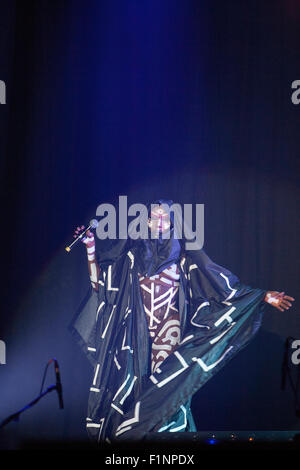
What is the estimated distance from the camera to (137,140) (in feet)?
14.3

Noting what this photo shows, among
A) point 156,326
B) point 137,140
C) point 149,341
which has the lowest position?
point 149,341

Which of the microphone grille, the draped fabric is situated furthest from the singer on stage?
the microphone grille

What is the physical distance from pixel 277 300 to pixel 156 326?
3.23 feet

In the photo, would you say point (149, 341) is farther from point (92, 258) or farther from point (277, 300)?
point (277, 300)

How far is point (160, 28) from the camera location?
441cm

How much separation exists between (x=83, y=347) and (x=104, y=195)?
1.25 m

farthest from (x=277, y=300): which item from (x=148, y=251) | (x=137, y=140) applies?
(x=137, y=140)

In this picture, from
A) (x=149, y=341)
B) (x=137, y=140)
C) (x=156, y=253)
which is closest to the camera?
(x=149, y=341)

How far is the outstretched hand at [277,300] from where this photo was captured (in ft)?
13.4

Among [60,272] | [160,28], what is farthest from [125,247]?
[160,28]
